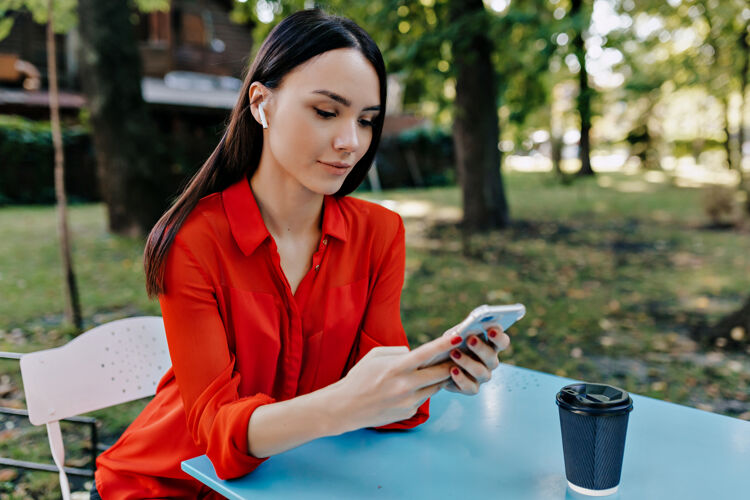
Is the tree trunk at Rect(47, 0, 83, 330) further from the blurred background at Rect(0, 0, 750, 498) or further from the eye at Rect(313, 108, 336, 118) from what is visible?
the eye at Rect(313, 108, 336, 118)

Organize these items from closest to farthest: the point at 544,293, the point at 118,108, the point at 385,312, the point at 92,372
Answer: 1. the point at 385,312
2. the point at 92,372
3. the point at 544,293
4. the point at 118,108

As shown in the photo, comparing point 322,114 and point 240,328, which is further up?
point 322,114

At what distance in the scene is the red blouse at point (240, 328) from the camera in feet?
4.94

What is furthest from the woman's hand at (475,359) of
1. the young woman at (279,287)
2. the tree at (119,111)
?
the tree at (119,111)

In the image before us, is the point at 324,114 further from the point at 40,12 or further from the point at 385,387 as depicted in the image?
the point at 40,12

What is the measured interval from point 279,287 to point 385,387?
57 cm

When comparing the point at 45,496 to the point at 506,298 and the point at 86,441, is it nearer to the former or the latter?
→ the point at 86,441

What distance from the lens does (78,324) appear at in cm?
571

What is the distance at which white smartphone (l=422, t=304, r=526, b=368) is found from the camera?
1145mm

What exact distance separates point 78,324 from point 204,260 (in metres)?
4.71

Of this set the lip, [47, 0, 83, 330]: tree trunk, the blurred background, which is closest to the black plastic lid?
the lip

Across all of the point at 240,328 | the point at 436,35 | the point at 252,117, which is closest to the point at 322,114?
the point at 252,117

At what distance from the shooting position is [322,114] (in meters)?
1.59

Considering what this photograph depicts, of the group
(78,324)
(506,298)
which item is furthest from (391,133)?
(78,324)
